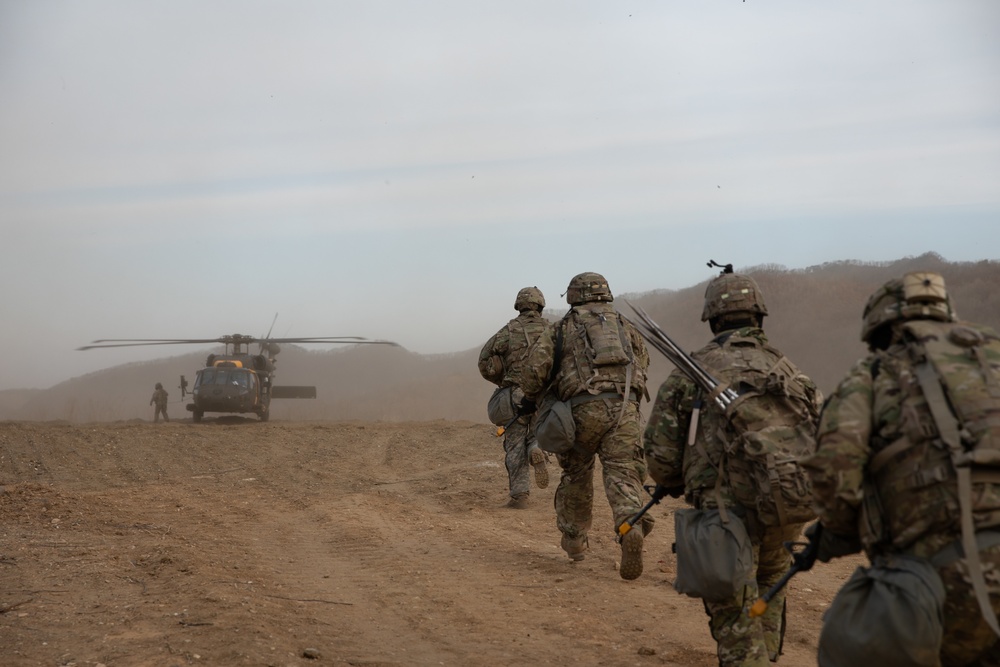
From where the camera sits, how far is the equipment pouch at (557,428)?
7.86 m

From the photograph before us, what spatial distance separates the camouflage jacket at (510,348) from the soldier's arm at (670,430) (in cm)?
533

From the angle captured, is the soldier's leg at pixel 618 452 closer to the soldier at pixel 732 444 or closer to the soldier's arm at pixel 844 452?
the soldier at pixel 732 444

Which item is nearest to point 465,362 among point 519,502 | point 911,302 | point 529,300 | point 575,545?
point 519,502

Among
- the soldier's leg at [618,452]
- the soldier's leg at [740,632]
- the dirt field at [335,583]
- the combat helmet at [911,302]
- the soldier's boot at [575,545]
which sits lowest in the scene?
the dirt field at [335,583]

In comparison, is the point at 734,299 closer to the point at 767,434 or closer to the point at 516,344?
the point at 767,434

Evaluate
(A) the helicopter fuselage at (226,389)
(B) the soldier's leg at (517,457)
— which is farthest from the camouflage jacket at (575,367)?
(A) the helicopter fuselage at (226,389)

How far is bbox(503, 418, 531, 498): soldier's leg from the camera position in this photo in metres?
11.9

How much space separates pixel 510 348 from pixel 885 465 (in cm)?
728

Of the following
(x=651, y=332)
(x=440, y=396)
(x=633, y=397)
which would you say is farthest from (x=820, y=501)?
(x=440, y=396)

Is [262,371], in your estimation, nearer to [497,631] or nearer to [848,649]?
[497,631]

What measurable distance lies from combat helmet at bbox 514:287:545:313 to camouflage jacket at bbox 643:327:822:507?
5607 mm

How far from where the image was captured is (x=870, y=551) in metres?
3.69

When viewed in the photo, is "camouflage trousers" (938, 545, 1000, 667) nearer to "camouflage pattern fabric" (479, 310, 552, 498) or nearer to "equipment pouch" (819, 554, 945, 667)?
"equipment pouch" (819, 554, 945, 667)

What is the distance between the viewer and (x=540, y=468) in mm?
9758
